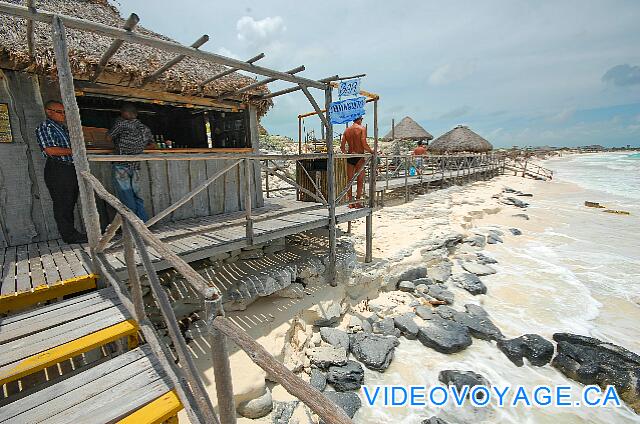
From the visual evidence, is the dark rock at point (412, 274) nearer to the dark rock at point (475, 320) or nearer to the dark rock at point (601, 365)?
the dark rock at point (475, 320)

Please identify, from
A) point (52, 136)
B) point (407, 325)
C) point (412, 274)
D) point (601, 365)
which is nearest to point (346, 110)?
point (412, 274)

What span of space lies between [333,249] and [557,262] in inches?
282

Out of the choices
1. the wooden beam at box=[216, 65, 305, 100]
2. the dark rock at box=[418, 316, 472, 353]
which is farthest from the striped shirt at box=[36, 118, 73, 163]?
the dark rock at box=[418, 316, 472, 353]

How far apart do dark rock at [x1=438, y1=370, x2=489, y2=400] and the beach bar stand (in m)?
2.98

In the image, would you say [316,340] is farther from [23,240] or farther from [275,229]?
[23,240]

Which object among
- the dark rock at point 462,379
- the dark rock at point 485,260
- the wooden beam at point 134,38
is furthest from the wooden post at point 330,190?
the dark rock at point 485,260

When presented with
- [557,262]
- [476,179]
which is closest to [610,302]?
[557,262]

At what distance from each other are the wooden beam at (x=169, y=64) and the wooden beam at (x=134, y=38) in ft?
0.32

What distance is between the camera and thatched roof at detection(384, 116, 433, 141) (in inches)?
1107

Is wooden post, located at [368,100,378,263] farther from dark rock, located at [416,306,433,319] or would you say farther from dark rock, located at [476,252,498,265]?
dark rock, located at [476,252,498,265]

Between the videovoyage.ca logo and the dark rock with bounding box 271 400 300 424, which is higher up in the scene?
the dark rock with bounding box 271 400 300 424

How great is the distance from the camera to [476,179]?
25.1 meters

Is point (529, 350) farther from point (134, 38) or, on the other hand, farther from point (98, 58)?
point (98, 58)

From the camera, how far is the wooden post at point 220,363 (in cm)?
146
